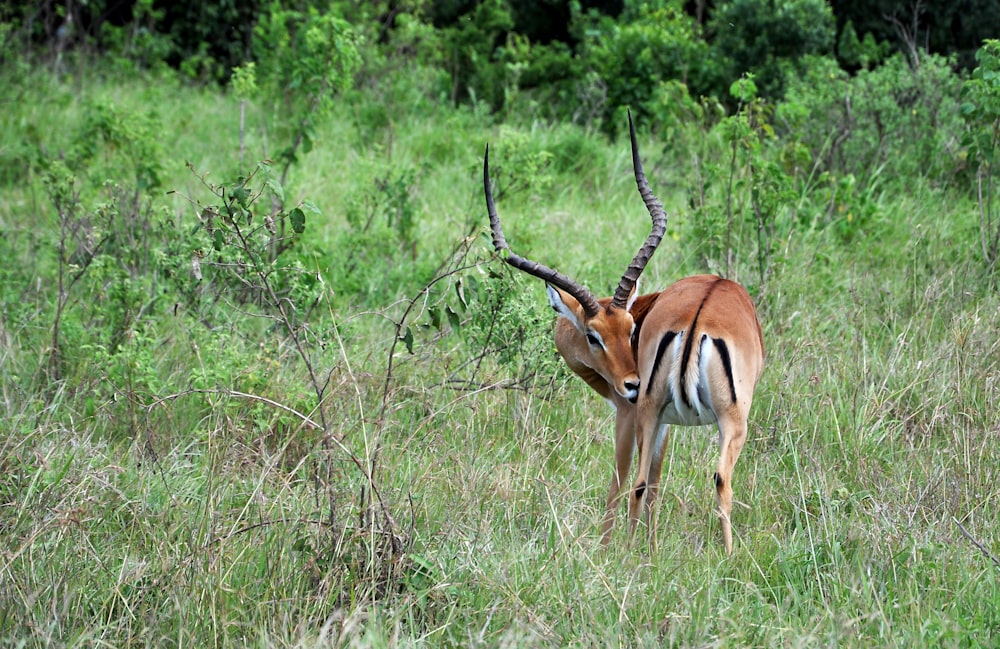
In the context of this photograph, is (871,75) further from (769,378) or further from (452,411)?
(452,411)

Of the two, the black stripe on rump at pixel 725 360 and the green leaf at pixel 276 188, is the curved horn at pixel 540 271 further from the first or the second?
the green leaf at pixel 276 188

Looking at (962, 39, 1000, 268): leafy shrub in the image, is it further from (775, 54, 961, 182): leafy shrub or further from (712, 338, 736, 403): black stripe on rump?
(712, 338, 736, 403): black stripe on rump

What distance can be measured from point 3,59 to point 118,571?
8160 millimetres

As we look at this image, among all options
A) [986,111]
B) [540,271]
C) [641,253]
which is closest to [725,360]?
[641,253]

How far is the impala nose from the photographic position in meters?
3.94

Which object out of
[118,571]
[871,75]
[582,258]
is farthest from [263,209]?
[871,75]

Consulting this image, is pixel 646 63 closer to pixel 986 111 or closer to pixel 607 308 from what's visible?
pixel 986 111

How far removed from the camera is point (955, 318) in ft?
16.7

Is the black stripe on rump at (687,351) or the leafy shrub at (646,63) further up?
the leafy shrub at (646,63)

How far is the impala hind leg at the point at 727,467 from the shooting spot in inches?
141

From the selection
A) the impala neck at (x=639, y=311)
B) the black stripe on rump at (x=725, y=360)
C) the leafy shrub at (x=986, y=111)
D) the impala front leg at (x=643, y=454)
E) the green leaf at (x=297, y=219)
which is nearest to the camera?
the green leaf at (x=297, y=219)

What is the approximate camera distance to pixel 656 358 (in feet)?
12.2

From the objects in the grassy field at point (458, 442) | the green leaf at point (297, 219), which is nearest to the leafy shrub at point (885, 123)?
the grassy field at point (458, 442)

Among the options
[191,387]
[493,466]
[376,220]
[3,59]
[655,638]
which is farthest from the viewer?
[3,59]
